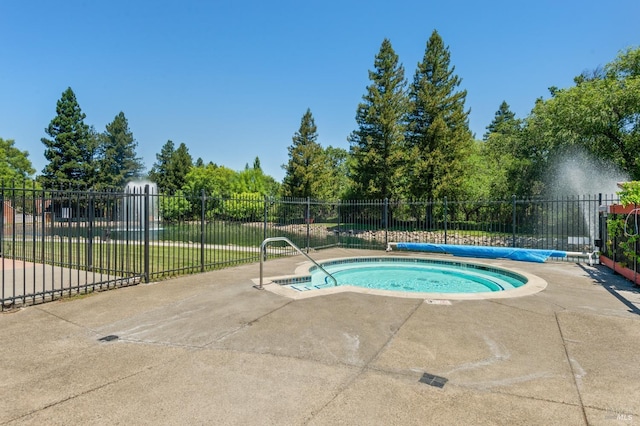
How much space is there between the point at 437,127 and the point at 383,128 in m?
4.48

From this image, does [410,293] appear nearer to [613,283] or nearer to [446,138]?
[613,283]

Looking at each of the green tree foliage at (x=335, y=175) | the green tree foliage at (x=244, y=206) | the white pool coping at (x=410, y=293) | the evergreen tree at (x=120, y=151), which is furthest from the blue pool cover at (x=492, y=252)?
the evergreen tree at (x=120, y=151)

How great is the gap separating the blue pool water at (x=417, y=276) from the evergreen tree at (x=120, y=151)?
5425 centimetres

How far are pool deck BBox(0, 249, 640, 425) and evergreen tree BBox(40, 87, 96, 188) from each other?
47070 millimetres

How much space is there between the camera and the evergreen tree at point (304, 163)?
38.4 m

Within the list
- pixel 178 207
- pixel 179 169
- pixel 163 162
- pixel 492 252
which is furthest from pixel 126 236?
pixel 163 162

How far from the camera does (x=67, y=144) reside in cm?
4322

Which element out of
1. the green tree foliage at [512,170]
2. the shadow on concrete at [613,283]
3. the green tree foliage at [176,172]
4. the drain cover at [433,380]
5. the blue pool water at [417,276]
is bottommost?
the blue pool water at [417,276]

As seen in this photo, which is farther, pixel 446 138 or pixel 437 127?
pixel 446 138

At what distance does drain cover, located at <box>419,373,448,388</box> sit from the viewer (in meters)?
3.19

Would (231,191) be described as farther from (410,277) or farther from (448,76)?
(410,277)

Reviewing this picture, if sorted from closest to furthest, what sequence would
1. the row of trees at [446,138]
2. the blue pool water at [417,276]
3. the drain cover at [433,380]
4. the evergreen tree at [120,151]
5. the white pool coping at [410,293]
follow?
1. the drain cover at [433,380]
2. the white pool coping at [410,293]
3. the blue pool water at [417,276]
4. the row of trees at [446,138]
5. the evergreen tree at [120,151]

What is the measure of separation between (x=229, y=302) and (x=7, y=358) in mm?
2906

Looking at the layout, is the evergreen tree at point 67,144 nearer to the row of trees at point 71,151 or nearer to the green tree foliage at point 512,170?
the row of trees at point 71,151
